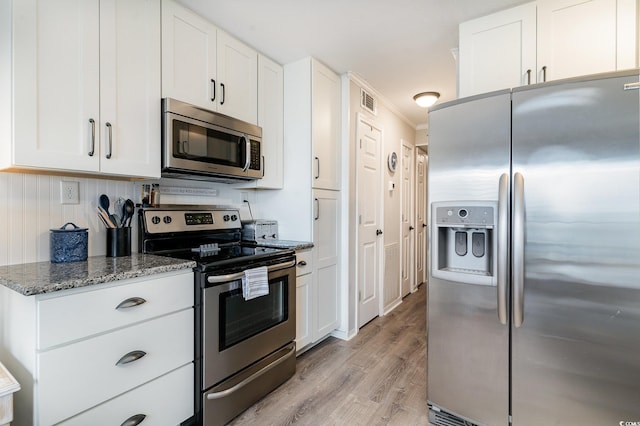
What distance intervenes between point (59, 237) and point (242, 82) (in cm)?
152

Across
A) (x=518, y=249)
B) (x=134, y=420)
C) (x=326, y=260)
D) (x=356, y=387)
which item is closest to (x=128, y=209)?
(x=134, y=420)

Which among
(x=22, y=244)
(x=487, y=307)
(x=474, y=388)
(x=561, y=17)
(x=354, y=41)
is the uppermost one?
(x=354, y=41)

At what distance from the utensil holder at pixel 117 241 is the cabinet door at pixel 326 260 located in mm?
1344

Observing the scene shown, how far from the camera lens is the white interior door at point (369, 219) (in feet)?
10.3

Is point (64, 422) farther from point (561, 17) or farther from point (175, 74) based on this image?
point (561, 17)

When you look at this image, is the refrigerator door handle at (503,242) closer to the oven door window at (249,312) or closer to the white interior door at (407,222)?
the oven door window at (249,312)

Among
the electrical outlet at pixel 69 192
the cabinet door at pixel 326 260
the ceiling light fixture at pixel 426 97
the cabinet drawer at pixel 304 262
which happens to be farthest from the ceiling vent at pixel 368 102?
the electrical outlet at pixel 69 192

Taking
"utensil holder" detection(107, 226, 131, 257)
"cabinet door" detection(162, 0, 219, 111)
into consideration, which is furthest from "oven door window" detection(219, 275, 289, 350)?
"cabinet door" detection(162, 0, 219, 111)

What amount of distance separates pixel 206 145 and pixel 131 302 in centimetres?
105

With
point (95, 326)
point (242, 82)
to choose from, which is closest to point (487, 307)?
point (95, 326)

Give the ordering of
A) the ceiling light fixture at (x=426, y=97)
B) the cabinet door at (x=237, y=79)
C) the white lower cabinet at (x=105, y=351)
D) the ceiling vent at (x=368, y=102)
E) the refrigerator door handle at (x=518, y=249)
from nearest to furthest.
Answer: the white lower cabinet at (x=105, y=351), the refrigerator door handle at (x=518, y=249), the cabinet door at (x=237, y=79), the ceiling vent at (x=368, y=102), the ceiling light fixture at (x=426, y=97)

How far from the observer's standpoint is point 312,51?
247 centimetres

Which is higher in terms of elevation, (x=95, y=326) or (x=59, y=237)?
(x=59, y=237)

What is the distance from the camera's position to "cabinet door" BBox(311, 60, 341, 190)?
2595mm
